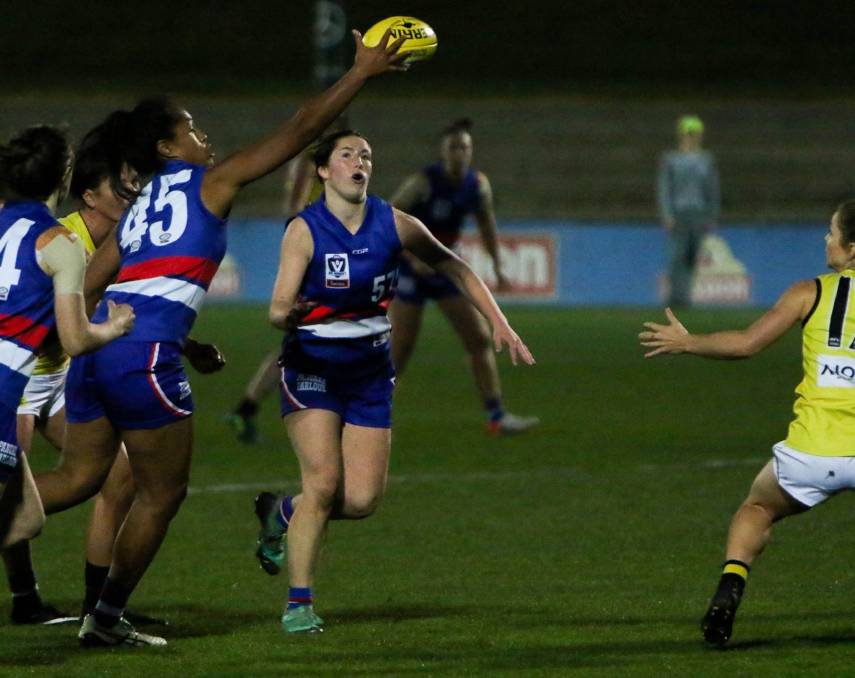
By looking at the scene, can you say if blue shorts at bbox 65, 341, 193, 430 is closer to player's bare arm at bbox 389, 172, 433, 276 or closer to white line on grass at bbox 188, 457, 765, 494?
white line on grass at bbox 188, 457, 765, 494

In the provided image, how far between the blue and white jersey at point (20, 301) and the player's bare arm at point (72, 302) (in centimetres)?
5

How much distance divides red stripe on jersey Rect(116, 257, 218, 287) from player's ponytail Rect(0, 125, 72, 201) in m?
0.43

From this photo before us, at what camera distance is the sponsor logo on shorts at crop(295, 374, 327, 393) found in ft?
21.5

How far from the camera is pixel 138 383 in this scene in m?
5.95

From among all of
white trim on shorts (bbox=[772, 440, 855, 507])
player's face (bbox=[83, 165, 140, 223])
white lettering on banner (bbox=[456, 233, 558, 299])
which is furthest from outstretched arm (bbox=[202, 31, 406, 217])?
white lettering on banner (bbox=[456, 233, 558, 299])

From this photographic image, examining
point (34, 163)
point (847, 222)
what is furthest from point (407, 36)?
point (847, 222)

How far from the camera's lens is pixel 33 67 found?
3488 centimetres

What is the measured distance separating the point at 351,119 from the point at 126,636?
23.9 metres

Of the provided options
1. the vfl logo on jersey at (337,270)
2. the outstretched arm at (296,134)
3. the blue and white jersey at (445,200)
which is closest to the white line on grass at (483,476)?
the blue and white jersey at (445,200)

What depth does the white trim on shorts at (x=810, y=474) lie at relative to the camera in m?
5.90

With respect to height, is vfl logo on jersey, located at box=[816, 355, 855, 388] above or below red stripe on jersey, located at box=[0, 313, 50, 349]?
below

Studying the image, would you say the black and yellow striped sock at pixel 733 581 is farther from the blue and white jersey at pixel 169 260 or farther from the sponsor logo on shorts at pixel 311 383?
the blue and white jersey at pixel 169 260

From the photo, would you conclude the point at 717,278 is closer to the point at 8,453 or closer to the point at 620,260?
the point at 620,260

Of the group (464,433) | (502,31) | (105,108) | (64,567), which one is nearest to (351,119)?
(105,108)
